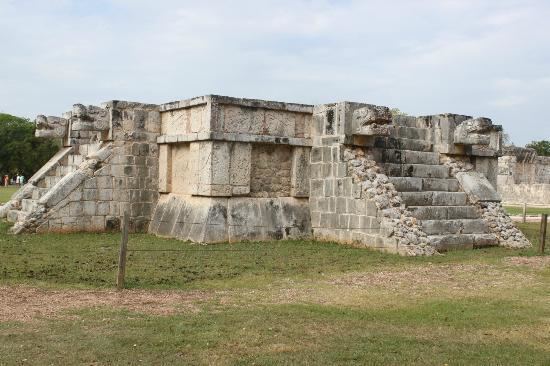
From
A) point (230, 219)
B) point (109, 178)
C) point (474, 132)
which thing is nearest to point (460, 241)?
point (474, 132)

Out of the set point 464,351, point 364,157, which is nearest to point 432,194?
point 364,157

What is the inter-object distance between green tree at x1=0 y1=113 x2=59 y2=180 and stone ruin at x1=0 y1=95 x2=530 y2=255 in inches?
1461

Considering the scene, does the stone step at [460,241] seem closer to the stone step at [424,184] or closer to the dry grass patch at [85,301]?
the stone step at [424,184]

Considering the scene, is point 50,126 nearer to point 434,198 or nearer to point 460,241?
Result: point 434,198

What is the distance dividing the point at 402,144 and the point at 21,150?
41984 millimetres

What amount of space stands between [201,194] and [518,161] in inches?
1073

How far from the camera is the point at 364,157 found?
1274 centimetres

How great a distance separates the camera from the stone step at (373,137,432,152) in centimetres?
→ 1332

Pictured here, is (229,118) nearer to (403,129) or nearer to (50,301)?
(403,129)

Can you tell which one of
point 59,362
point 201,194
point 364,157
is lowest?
point 59,362

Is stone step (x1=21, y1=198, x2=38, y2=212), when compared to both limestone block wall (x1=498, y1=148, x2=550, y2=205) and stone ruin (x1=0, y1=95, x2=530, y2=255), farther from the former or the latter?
limestone block wall (x1=498, y1=148, x2=550, y2=205)

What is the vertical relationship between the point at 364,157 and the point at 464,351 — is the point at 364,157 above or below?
above

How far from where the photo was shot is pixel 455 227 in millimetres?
12359

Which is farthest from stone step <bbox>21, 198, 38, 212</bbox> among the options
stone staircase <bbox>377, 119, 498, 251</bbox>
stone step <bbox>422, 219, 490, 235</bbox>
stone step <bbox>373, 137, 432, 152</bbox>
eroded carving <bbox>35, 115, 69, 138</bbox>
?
stone step <bbox>422, 219, 490, 235</bbox>
